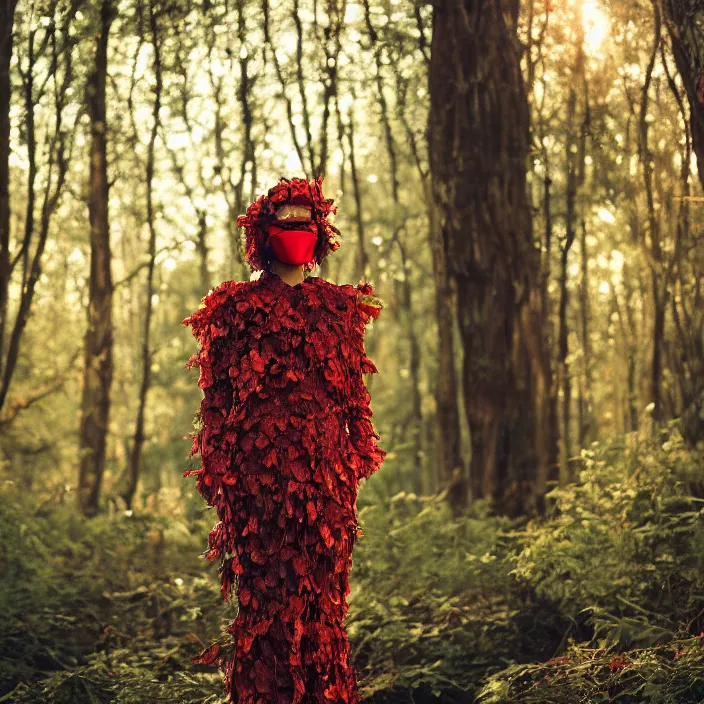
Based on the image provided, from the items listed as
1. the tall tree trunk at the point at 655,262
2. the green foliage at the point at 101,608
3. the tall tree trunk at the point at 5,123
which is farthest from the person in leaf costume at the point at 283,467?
the tall tree trunk at the point at 655,262

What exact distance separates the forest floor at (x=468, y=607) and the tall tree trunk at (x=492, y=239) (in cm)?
57

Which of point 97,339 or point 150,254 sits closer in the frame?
point 150,254

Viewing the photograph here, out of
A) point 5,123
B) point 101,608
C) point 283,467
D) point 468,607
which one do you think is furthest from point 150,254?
point 283,467

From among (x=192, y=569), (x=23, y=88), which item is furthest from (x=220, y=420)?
(x=23, y=88)

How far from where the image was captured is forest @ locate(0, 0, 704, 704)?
5.88 meters

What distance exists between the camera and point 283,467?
449 cm

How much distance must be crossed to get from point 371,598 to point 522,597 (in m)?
1.02

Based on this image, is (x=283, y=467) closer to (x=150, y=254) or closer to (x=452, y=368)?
(x=452, y=368)

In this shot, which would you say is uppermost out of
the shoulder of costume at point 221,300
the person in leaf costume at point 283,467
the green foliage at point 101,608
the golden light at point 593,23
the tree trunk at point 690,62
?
the golden light at point 593,23

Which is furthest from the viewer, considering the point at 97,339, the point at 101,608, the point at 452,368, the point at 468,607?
the point at 97,339

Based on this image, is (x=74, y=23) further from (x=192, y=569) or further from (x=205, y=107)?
(x=192, y=569)

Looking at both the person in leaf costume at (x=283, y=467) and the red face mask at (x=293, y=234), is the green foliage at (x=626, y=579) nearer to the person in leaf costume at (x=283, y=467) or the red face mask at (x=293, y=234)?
the person in leaf costume at (x=283, y=467)

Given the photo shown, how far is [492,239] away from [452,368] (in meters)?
1.14

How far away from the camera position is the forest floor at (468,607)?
5.32 meters
